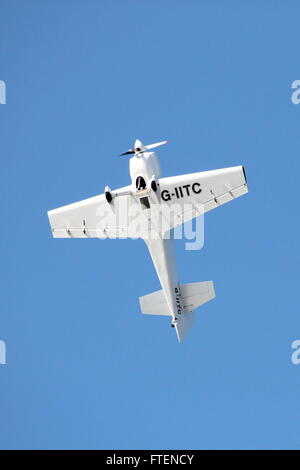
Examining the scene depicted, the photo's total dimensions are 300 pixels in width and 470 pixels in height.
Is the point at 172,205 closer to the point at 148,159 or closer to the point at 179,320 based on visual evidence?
the point at 148,159

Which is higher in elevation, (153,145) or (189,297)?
(153,145)

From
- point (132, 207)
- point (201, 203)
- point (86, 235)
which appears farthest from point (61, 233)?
point (201, 203)

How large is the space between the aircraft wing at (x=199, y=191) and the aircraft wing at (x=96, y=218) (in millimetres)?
2340

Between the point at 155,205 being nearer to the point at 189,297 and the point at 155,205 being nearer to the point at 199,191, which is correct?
the point at 199,191

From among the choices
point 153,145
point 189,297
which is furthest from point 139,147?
point 189,297

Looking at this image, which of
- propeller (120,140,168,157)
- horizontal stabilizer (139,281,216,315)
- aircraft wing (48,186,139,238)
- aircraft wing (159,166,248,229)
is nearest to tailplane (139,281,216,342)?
horizontal stabilizer (139,281,216,315)

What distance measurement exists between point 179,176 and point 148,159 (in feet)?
7.10

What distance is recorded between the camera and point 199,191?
6225cm

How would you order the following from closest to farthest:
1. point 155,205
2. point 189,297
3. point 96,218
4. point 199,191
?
point 199,191 → point 155,205 → point 96,218 → point 189,297

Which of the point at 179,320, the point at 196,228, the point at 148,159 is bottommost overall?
the point at 179,320

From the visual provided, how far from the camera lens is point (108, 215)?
6431cm

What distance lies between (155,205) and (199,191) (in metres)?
2.79

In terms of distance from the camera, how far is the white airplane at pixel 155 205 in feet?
203

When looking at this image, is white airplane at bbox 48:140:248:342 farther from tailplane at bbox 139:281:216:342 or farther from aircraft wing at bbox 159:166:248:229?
tailplane at bbox 139:281:216:342
